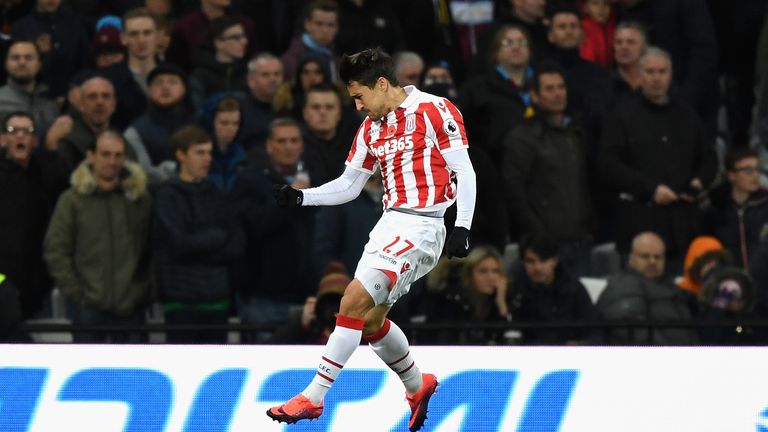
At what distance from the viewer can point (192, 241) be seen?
11602 millimetres

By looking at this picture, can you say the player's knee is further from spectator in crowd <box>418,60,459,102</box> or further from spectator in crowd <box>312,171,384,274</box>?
spectator in crowd <box>418,60,459,102</box>

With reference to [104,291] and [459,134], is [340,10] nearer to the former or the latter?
[104,291]

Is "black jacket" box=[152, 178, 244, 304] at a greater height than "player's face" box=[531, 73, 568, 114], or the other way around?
"player's face" box=[531, 73, 568, 114]

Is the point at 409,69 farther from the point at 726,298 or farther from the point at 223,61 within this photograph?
the point at 726,298

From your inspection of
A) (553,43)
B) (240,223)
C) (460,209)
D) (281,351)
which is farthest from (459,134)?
(553,43)

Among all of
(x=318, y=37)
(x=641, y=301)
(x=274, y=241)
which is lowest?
(x=641, y=301)

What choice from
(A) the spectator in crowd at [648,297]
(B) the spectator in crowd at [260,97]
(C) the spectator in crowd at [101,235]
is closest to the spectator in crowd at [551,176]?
(A) the spectator in crowd at [648,297]

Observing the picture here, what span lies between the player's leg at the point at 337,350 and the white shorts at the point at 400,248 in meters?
0.07

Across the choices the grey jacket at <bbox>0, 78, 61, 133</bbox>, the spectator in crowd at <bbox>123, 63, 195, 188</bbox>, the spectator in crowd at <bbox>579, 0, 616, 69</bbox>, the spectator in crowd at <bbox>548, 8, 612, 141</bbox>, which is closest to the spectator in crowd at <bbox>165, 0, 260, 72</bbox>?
the spectator in crowd at <bbox>123, 63, 195, 188</bbox>

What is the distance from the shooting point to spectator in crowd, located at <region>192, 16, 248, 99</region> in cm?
1327

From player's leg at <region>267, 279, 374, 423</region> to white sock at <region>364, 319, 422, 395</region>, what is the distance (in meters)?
0.21

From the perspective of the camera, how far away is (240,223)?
11.9 metres

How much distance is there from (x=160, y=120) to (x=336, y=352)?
14.9 feet

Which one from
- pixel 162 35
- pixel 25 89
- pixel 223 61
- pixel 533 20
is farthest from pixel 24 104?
pixel 533 20
